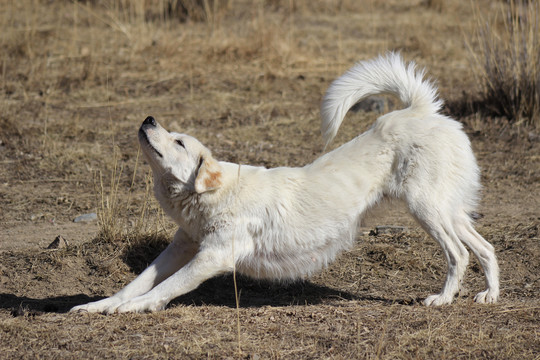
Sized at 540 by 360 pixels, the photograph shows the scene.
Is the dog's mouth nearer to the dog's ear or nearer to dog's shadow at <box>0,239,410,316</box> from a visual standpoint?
the dog's ear

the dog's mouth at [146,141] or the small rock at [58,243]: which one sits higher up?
the dog's mouth at [146,141]

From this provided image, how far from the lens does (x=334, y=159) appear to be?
15.2ft

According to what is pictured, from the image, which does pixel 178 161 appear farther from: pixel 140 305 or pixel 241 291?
pixel 241 291

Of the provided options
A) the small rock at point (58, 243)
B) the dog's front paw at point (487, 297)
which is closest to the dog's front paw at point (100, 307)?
the small rock at point (58, 243)

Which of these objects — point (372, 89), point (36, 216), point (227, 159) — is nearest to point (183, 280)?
point (372, 89)

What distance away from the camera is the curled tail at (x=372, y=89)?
475cm

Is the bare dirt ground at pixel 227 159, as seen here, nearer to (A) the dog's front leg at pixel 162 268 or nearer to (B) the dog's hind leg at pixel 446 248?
(B) the dog's hind leg at pixel 446 248

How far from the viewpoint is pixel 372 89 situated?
4.86 meters

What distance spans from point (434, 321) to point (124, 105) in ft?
19.5

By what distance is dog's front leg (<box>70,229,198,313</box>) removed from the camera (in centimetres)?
440

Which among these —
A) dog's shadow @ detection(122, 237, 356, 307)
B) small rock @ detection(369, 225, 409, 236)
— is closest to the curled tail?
dog's shadow @ detection(122, 237, 356, 307)

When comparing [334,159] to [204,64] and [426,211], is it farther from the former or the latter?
[204,64]

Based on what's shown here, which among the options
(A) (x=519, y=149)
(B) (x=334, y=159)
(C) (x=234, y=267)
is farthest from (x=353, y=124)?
(C) (x=234, y=267)

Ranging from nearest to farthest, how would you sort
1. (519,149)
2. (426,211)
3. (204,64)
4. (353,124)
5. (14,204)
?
(426,211) → (14,204) → (519,149) → (353,124) → (204,64)
